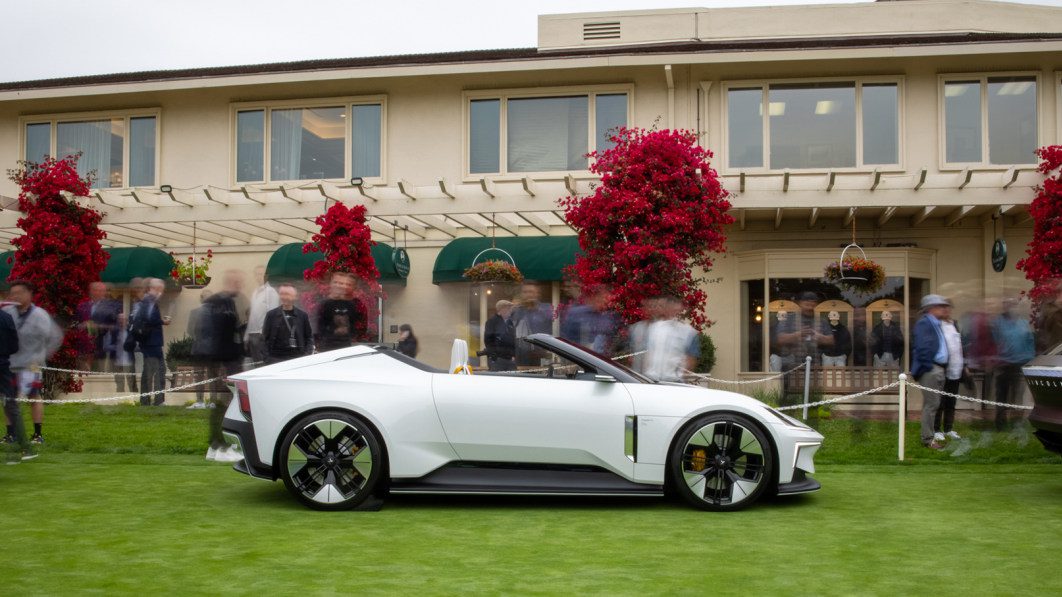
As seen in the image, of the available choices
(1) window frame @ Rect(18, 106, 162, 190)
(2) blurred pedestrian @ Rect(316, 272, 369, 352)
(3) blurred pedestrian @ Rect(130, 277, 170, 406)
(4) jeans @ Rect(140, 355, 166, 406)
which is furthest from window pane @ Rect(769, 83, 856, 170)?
(1) window frame @ Rect(18, 106, 162, 190)

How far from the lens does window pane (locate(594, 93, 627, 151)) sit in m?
19.1

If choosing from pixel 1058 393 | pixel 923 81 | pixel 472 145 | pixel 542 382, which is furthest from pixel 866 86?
pixel 542 382

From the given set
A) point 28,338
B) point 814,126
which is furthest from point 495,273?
point 28,338

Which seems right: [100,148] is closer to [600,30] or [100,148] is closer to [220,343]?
[600,30]

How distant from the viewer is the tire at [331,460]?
7.03 metres

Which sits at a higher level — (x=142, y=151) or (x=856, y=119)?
(x=856, y=119)

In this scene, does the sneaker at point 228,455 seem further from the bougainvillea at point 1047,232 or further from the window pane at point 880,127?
the window pane at point 880,127

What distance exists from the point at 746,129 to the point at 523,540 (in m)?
14.0

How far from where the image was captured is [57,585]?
16.0 ft

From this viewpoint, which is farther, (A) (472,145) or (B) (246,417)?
(A) (472,145)

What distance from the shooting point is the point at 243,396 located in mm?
7203

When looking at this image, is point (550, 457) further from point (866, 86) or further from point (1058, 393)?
point (866, 86)

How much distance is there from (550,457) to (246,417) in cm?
217

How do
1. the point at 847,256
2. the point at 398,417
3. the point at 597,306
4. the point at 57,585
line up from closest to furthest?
1. the point at 57,585
2. the point at 398,417
3. the point at 597,306
4. the point at 847,256
